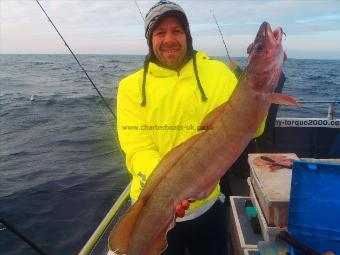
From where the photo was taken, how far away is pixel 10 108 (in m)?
23.6

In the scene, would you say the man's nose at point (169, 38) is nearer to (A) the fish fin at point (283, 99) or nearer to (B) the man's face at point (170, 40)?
(B) the man's face at point (170, 40)

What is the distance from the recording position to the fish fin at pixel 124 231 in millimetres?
2742

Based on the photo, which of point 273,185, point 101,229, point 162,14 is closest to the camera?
point 162,14

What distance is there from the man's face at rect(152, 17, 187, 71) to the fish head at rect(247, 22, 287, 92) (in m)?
0.91

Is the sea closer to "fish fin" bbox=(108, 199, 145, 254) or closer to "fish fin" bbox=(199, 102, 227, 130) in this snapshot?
"fish fin" bbox=(108, 199, 145, 254)

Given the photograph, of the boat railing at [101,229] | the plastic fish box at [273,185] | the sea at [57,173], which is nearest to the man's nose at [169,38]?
the plastic fish box at [273,185]

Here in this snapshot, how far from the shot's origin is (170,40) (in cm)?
321

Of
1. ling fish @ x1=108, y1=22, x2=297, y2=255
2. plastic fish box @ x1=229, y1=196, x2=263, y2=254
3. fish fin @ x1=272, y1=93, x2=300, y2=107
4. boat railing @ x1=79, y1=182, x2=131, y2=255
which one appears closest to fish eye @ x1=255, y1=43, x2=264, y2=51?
ling fish @ x1=108, y1=22, x2=297, y2=255

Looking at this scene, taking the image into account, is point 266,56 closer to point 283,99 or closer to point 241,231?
point 283,99

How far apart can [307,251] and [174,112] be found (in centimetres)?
165

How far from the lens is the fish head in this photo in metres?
2.39

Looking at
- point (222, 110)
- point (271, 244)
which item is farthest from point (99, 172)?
point (222, 110)

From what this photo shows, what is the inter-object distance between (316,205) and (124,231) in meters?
1.62

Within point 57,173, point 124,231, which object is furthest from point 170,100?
point 57,173
